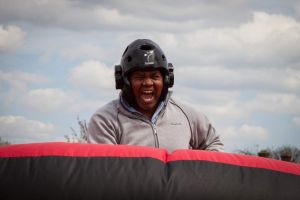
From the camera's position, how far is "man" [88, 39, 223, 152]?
138 inches

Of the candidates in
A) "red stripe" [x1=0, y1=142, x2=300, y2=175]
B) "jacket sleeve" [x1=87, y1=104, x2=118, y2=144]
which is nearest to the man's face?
"jacket sleeve" [x1=87, y1=104, x2=118, y2=144]

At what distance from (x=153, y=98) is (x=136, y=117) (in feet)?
0.63

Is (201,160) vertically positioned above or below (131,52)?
below

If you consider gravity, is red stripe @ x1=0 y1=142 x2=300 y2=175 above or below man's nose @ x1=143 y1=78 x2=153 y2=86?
below

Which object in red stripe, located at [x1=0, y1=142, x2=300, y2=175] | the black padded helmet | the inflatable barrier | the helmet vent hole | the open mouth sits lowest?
the inflatable barrier

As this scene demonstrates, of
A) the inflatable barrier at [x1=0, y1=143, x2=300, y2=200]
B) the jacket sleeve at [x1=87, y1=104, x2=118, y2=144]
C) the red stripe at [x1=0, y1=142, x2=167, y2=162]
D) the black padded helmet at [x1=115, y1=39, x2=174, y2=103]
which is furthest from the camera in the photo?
the black padded helmet at [x1=115, y1=39, x2=174, y2=103]

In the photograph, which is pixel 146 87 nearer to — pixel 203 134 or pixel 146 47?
pixel 146 47

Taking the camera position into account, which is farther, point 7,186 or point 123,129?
point 123,129

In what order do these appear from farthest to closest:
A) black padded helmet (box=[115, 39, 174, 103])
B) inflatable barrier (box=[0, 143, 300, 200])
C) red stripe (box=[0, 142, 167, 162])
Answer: black padded helmet (box=[115, 39, 174, 103]) < red stripe (box=[0, 142, 167, 162]) < inflatable barrier (box=[0, 143, 300, 200])

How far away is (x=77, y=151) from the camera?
A: 7.97 feet

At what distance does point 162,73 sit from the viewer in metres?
3.70

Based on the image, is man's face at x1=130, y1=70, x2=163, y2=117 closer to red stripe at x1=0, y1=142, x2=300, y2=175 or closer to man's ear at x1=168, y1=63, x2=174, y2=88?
man's ear at x1=168, y1=63, x2=174, y2=88

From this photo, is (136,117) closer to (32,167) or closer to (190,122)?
(190,122)

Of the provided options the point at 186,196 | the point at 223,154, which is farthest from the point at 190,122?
the point at 186,196
